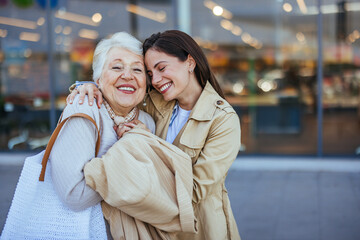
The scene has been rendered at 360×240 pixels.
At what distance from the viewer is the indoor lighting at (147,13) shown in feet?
29.8

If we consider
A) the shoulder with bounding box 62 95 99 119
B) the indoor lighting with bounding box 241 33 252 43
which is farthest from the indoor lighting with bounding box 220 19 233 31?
the shoulder with bounding box 62 95 99 119

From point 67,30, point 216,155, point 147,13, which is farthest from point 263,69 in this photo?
point 216,155

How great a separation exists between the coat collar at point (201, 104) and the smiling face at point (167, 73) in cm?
13

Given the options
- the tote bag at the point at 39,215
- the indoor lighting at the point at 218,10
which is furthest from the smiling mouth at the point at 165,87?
the indoor lighting at the point at 218,10

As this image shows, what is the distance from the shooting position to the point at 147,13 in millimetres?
9125

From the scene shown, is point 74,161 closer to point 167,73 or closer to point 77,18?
point 167,73

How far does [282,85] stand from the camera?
31.6ft

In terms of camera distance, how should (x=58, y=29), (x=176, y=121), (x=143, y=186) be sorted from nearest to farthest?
1. (x=143, y=186)
2. (x=176, y=121)
3. (x=58, y=29)

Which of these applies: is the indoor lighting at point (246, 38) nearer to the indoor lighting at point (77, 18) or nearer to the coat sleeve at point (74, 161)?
the indoor lighting at point (77, 18)

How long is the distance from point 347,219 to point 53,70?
6.18 metres

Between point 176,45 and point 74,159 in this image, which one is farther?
point 176,45

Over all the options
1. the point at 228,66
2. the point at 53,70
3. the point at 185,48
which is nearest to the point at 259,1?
the point at 228,66

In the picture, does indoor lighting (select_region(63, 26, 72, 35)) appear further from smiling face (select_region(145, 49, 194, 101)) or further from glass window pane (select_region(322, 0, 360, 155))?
smiling face (select_region(145, 49, 194, 101))

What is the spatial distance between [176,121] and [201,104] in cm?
25
